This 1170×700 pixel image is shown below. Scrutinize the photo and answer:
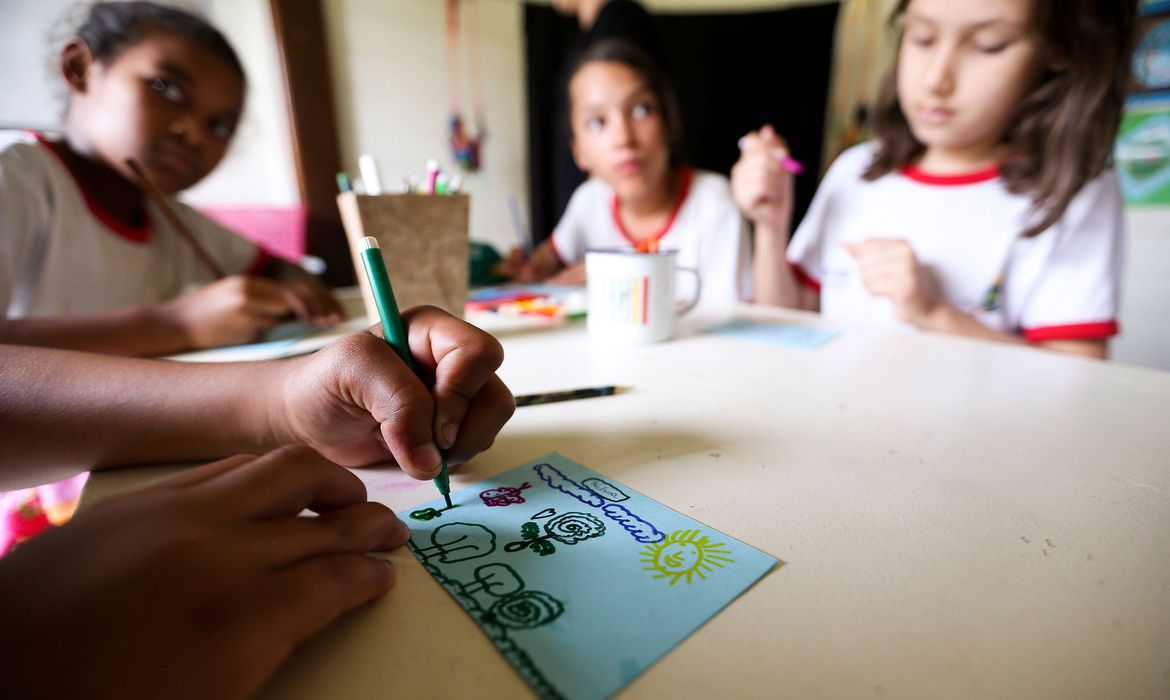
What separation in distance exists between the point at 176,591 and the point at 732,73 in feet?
6.17

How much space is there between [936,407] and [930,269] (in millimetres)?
545

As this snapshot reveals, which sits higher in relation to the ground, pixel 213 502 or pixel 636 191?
pixel 636 191

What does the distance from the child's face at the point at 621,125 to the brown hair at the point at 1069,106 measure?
412 millimetres

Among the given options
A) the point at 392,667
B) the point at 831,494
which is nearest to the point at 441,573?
the point at 392,667

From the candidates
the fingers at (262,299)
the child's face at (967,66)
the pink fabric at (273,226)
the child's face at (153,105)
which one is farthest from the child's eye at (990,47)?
the pink fabric at (273,226)

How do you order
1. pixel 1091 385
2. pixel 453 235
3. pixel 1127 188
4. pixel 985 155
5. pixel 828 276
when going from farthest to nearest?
pixel 1127 188 → pixel 828 276 → pixel 985 155 → pixel 453 235 → pixel 1091 385

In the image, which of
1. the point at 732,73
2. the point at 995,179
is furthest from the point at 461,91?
the point at 995,179

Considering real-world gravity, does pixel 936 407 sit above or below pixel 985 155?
below

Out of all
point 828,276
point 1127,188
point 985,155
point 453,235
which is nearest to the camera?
point 453,235

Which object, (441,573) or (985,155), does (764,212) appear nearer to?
(985,155)

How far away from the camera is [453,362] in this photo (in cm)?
27

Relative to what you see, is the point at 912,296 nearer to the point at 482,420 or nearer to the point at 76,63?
the point at 482,420

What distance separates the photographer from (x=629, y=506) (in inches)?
9.7

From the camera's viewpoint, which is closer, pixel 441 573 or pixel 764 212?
pixel 441 573
